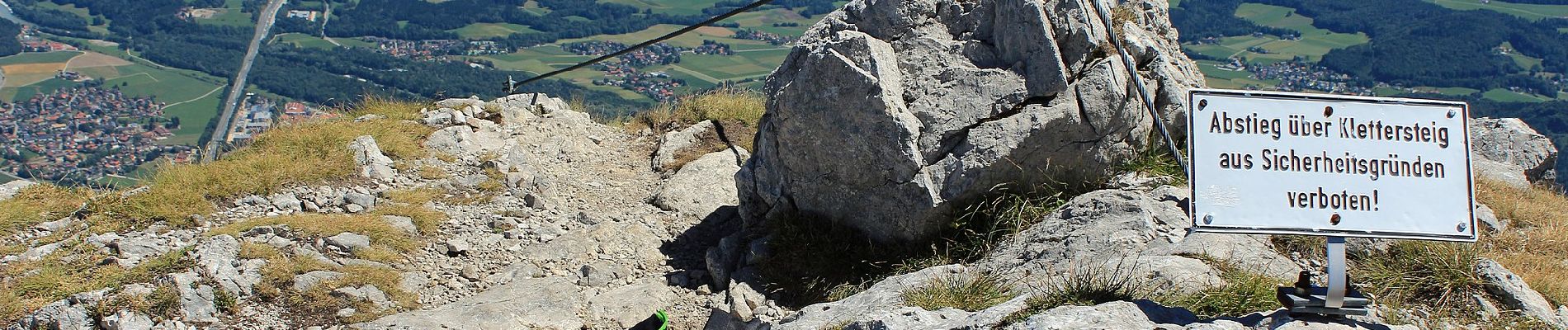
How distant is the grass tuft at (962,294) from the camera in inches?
222

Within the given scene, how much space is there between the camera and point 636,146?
12617 mm

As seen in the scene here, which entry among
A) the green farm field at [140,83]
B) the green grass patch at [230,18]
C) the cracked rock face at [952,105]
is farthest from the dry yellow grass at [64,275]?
the green grass patch at [230,18]

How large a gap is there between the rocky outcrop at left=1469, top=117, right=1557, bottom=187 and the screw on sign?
698 cm

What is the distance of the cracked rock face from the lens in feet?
23.7

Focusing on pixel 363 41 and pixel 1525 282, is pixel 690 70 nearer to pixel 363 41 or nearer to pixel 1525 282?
pixel 363 41

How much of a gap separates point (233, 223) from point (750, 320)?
4977mm

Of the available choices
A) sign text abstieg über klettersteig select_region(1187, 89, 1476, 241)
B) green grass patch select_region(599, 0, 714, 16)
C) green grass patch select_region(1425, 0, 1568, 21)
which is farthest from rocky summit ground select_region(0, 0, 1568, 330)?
green grass patch select_region(1425, 0, 1568, 21)

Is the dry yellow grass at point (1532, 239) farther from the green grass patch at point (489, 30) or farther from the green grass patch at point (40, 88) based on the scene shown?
the green grass patch at point (489, 30)

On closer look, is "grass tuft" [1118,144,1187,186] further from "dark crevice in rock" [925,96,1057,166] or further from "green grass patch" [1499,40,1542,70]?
"green grass patch" [1499,40,1542,70]

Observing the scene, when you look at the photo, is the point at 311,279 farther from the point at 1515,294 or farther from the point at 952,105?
the point at 1515,294

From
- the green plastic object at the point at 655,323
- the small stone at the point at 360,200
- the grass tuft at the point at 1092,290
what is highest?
the grass tuft at the point at 1092,290

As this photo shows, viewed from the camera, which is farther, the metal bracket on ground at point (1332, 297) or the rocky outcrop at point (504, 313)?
the rocky outcrop at point (504, 313)

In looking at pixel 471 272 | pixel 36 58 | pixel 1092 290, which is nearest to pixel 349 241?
pixel 471 272

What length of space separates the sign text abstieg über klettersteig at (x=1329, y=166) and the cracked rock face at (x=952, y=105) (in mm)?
2455
